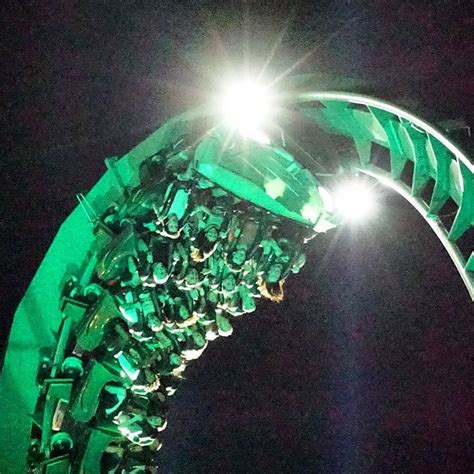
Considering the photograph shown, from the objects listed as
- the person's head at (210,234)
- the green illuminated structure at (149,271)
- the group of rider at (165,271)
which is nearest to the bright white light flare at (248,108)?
the green illuminated structure at (149,271)

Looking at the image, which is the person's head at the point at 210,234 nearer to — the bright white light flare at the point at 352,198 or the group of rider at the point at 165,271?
the group of rider at the point at 165,271

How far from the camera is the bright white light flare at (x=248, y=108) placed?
86.2 inches

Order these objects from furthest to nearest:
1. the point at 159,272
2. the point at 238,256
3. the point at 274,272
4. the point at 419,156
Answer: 1. the point at 274,272
2. the point at 238,256
3. the point at 159,272
4. the point at 419,156

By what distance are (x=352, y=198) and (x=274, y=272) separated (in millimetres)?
358

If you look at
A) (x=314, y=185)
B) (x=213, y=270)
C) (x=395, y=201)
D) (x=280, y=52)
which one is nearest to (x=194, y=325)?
(x=213, y=270)

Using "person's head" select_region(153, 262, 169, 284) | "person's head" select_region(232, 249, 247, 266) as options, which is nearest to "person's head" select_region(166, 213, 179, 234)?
"person's head" select_region(153, 262, 169, 284)

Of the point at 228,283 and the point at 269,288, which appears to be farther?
the point at 269,288

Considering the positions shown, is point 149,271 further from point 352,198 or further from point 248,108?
point 352,198

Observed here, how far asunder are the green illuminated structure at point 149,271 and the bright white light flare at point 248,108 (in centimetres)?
4

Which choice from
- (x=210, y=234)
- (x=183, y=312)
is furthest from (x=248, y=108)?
(x=183, y=312)

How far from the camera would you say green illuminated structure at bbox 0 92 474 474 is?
7.19 feet

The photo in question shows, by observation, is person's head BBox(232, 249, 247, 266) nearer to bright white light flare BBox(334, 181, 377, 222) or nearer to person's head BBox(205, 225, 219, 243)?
person's head BBox(205, 225, 219, 243)

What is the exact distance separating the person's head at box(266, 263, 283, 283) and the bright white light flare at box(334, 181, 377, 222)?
28 centimetres

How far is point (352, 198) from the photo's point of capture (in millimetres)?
2342
